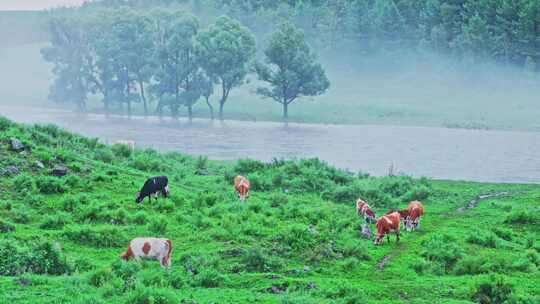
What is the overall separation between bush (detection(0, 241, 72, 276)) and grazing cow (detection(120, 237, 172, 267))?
1.43m

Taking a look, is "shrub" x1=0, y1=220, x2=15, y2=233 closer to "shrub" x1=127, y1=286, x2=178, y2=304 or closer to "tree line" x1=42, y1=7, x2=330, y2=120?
"shrub" x1=127, y1=286, x2=178, y2=304

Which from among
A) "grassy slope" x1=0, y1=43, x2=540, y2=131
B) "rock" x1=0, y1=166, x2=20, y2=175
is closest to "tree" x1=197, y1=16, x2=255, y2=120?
"grassy slope" x1=0, y1=43, x2=540, y2=131

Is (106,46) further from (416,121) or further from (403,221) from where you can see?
(403,221)

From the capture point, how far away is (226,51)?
281ft

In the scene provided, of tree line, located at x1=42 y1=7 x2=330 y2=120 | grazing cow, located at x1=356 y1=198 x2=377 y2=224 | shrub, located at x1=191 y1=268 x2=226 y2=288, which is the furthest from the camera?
tree line, located at x1=42 y1=7 x2=330 y2=120

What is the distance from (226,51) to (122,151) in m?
48.9

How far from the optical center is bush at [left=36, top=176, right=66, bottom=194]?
2588 centimetres

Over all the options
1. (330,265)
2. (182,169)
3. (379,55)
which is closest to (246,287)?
(330,265)

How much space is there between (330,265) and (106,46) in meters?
81.7

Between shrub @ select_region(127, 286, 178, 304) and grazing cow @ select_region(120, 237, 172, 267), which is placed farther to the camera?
grazing cow @ select_region(120, 237, 172, 267)

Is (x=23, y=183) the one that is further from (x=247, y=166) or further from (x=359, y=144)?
(x=359, y=144)

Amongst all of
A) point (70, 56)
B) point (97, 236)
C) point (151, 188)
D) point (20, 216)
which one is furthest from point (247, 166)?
point (70, 56)

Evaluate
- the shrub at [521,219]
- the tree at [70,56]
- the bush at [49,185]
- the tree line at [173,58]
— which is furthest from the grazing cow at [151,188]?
the tree at [70,56]

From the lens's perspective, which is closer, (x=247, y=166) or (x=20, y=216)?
(x=20, y=216)
